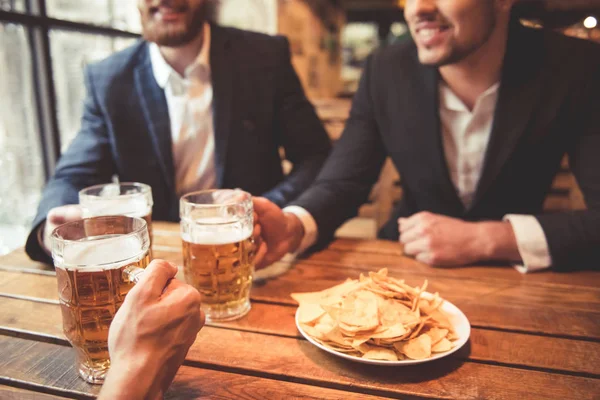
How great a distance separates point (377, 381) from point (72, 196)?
1.16 metres

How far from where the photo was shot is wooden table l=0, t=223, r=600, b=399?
74cm

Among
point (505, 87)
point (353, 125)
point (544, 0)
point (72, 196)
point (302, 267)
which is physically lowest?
point (302, 267)

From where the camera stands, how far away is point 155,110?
187 centimetres

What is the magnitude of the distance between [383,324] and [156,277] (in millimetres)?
390

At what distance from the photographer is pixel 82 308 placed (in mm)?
721

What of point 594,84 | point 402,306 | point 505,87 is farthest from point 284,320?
point 594,84

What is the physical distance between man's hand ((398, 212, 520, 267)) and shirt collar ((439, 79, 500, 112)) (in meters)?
0.51

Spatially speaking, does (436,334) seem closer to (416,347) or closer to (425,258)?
(416,347)

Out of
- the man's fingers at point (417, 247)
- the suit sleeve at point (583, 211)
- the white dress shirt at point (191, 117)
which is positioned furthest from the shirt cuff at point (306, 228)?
the white dress shirt at point (191, 117)

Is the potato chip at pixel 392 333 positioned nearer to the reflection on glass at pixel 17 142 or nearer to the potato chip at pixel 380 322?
the potato chip at pixel 380 322

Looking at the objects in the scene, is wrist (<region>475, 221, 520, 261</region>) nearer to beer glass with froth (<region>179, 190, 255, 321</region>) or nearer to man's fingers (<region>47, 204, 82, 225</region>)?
beer glass with froth (<region>179, 190, 255, 321</region>)

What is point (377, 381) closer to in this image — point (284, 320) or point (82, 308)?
point (284, 320)

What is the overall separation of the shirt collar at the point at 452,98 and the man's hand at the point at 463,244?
510 millimetres

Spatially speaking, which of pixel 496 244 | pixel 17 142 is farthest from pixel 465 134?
pixel 17 142
